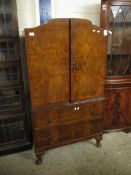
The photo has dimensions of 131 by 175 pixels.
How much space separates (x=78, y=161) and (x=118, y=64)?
1.32 meters

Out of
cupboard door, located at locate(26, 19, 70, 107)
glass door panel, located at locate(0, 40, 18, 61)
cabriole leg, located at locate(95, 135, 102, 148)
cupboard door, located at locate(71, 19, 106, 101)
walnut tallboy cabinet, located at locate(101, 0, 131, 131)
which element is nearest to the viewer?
cupboard door, located at locate(26, 19, 70, 107)

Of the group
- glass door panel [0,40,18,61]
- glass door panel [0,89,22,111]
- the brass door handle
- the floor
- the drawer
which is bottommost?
A: the floor

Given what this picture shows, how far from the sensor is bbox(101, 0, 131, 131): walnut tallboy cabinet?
200 centimetres

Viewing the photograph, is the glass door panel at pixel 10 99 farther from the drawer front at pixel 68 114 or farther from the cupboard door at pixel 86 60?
the cupboard door at pixel 86 60

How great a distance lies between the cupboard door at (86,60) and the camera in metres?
1.73

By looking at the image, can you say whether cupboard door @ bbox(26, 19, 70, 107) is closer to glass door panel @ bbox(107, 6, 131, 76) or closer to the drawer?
the drawer

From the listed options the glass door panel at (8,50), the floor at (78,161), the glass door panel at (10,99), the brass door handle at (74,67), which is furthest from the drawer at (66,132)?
the glass door panel at (8,50)

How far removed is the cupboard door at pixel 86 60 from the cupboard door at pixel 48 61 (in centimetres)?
8

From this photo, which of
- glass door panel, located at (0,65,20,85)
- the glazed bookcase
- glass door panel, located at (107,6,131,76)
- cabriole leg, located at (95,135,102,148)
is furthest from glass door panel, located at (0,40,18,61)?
cabriole leg, located at (95,135,102,148)

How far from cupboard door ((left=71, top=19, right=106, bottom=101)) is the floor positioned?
72 centimetres

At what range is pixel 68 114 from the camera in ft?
6.48

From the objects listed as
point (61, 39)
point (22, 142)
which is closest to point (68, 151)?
point (22, 142)

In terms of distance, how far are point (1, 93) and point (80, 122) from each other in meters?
0.98

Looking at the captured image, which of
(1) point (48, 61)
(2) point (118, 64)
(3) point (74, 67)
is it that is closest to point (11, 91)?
(1) point (48, 61)
